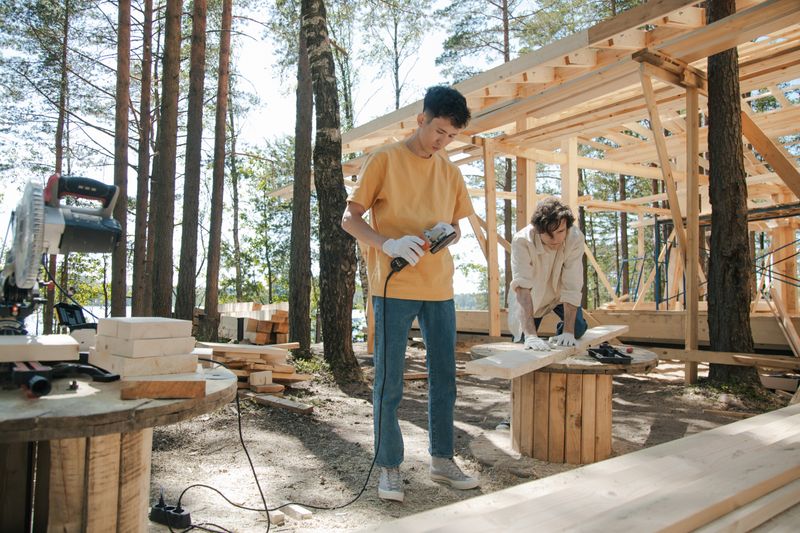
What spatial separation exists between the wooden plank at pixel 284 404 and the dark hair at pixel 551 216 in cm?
227

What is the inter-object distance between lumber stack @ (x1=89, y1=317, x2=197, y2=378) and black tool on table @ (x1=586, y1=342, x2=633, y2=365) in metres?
2.38

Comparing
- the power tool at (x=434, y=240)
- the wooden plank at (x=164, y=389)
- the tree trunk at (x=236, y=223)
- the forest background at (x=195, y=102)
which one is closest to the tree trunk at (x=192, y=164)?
the forest background at (x=195, y=102)

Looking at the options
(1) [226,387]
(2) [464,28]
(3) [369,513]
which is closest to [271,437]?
(3) [369,513]

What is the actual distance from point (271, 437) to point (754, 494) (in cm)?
309

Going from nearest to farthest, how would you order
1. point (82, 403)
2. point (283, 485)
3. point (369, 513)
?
1. point (82, 403)
2. point (369, 513)
3. point (283, 485)

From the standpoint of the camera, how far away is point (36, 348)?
140cm

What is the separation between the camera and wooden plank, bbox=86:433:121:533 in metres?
1.33

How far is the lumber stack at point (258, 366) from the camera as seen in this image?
4715mm

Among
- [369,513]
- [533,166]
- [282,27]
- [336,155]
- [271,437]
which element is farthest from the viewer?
[282,27]

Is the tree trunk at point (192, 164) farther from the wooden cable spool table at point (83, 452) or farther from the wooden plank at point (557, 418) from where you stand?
the wooden cable spool table at point (83, 452)

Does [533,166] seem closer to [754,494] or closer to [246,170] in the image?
[754,494]

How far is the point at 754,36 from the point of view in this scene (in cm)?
456

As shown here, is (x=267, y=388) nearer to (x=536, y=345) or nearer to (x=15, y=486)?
(x=536, y=345)

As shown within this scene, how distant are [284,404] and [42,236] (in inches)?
131
